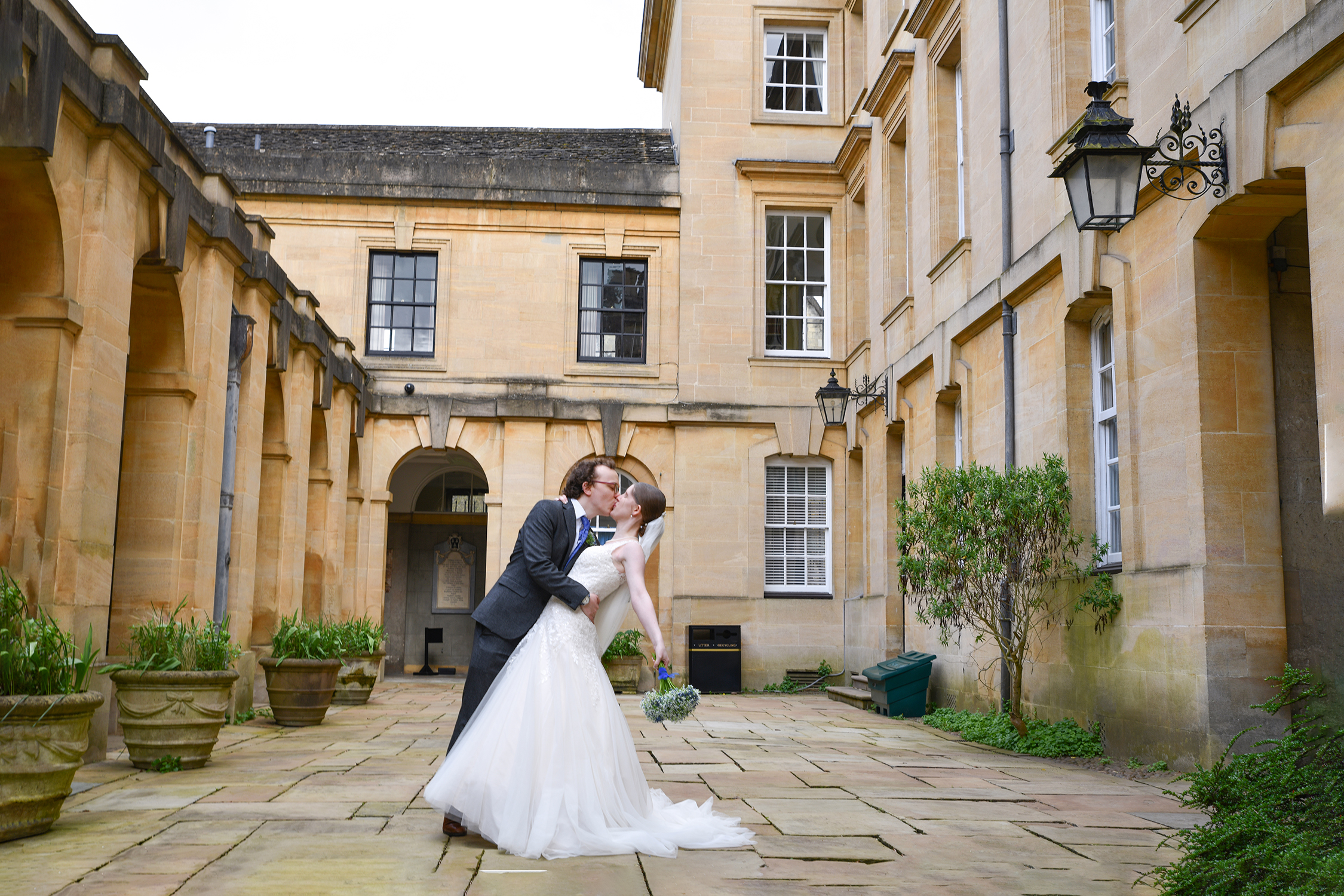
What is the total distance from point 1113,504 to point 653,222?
11199 millimetres

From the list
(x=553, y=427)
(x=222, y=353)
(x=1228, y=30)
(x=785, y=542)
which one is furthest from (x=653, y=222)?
(x=1228, y=30)

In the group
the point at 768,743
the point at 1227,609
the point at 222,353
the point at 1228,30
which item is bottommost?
the point at 768,743

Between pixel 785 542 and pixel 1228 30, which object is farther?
pixel 785 542

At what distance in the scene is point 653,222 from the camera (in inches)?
755

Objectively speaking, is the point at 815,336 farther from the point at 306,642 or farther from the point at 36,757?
the point at 36,757

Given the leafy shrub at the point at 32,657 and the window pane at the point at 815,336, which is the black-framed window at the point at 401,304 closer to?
the window pane at the point at 815,336

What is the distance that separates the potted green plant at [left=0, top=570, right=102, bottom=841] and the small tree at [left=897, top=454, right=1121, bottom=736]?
6.36m

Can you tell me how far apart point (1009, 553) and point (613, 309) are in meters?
10.9

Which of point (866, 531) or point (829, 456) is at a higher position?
point (829, 456)

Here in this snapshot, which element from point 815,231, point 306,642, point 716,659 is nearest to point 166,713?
point 306,642

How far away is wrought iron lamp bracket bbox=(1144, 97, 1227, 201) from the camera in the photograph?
23.2 feet

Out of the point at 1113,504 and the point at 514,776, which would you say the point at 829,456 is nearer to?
the point at 1113,504

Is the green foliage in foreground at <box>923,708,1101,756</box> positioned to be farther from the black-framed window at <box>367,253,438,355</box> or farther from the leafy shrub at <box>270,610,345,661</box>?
the black-framed window at <box>367,253,438,355</box>

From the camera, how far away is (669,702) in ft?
17.5
